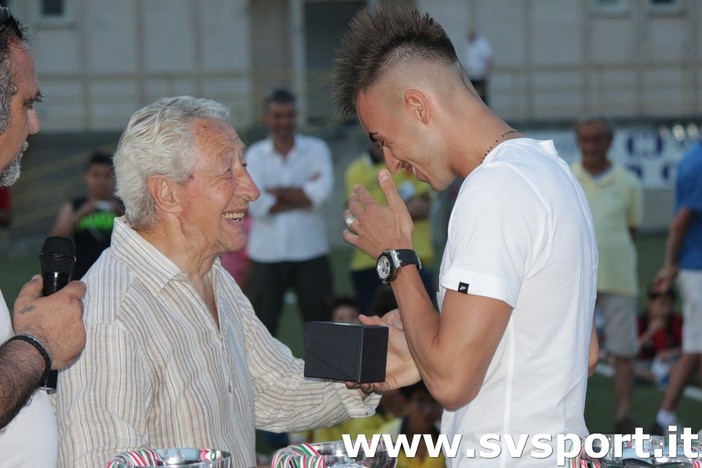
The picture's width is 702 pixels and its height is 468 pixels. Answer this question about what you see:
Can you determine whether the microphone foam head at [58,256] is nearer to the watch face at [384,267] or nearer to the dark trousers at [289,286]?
the watch face at [384,267]

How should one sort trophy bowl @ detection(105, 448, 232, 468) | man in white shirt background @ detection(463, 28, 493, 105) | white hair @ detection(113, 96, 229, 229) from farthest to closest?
man in white shirt background @ detection(463, 28, 493, 105)
white hair @ detection(113, 96, 229, 229)
trophy bowl @ detection(105, 448, 232, 468)

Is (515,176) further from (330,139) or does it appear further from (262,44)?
(262,44)

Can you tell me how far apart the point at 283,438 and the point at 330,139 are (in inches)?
603

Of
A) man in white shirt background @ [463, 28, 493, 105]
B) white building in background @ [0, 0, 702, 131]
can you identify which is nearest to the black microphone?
man in white shirt background @ [463, 28, 493, 105]

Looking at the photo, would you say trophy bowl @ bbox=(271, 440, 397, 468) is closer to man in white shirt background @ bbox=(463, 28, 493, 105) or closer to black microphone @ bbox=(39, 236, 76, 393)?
black microphone @ bbox=(39, 236, 76, 393)

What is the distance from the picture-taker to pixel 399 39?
10.00ft

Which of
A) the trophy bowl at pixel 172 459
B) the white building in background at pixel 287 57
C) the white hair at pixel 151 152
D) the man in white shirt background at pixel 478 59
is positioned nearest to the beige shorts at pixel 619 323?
the white hair at pixel 151 152

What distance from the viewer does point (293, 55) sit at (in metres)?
26.9

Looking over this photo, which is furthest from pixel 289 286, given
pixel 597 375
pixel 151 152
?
pixel 151 152

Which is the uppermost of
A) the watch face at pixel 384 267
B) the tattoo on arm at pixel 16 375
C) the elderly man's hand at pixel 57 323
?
the watch face at pixel 384 267

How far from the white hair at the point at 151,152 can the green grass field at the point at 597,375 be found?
5.19 meters

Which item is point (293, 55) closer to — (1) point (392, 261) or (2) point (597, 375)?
(2) point (597, 375)

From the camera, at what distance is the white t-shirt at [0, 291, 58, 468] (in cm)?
281

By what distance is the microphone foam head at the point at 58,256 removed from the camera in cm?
286
